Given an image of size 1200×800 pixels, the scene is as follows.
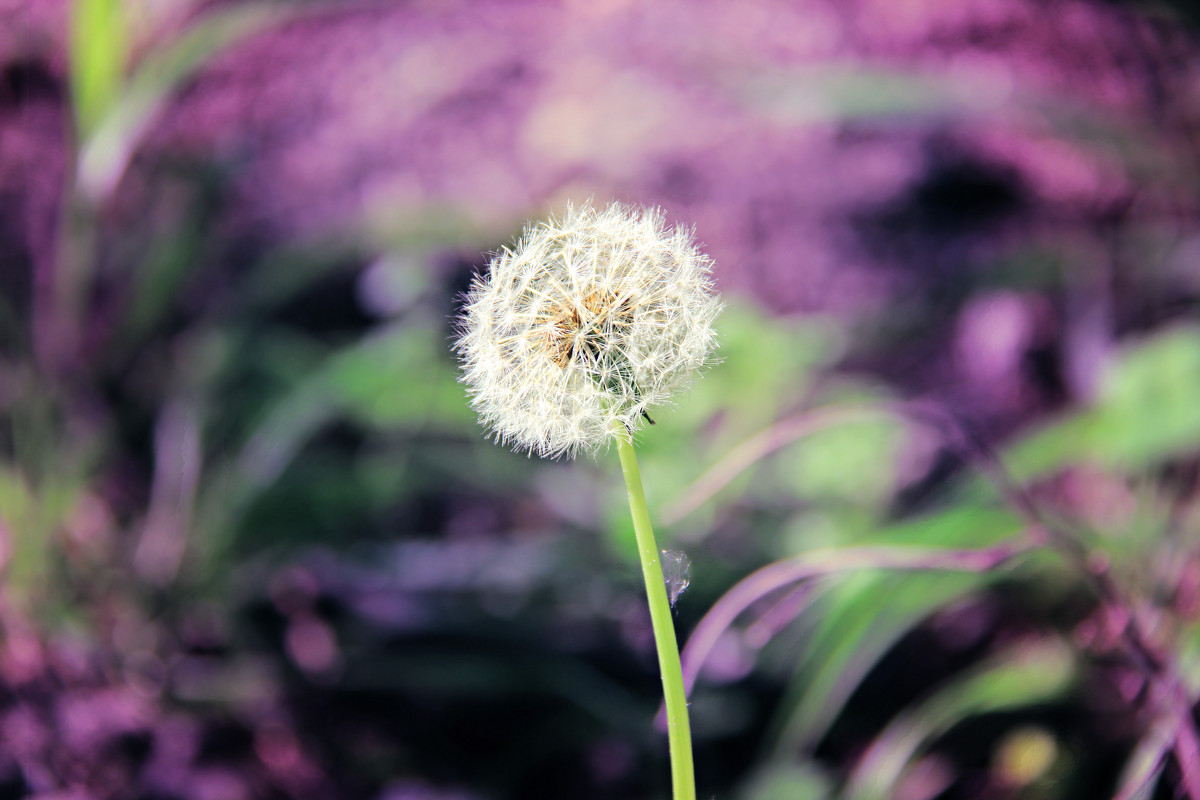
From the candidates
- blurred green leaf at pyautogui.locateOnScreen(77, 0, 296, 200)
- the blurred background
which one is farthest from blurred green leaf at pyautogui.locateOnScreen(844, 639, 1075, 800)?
blurred green leaf at pyautogui.locateOnScreen(77, 0, 296, 200)

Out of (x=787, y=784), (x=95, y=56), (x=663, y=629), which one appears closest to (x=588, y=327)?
(x=663, y=629)

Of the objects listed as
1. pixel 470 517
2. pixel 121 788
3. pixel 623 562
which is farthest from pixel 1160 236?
pixel 121 788

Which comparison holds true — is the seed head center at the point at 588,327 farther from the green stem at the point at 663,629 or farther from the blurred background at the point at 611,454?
the blurred background at the point at 611,454

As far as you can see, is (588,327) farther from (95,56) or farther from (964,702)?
(95,56)

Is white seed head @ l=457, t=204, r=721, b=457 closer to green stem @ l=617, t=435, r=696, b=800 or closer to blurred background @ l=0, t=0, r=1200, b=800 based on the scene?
green stem @ l=617, t=435, r=696, b=800

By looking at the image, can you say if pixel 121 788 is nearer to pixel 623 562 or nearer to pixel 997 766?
pixel 623 562

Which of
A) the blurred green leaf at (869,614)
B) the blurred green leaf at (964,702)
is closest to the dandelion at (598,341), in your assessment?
the blurred green leaf at (869,614)
